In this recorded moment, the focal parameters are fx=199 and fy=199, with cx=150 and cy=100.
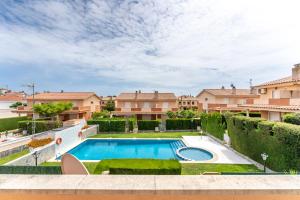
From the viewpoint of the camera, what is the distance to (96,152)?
20469 mm

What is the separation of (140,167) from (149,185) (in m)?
6.68

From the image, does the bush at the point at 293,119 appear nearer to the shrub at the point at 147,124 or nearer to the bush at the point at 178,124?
the bush at the point at 178,124

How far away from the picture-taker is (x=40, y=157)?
1477 cm

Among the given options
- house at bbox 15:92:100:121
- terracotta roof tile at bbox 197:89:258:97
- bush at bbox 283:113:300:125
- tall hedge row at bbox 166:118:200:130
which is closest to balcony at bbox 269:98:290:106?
bush at bbox 283:113:300:125

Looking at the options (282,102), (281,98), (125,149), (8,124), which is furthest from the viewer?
(8,124)

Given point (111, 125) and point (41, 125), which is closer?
point (41, 125)

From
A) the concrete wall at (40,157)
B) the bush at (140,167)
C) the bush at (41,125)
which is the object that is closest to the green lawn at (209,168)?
the bush at (140,167)

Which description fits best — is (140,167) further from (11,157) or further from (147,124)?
(147,124)

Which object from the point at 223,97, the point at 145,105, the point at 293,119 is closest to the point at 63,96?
the point at 145,105

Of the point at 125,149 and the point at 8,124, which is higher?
the point at 8,124

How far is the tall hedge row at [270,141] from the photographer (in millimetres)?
9676

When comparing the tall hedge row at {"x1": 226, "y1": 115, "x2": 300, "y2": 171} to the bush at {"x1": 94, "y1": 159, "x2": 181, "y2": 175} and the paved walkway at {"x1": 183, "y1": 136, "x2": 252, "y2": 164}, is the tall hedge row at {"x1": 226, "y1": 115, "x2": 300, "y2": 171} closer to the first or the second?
the paved walkway at {"x1": 183, "y1": 136, "x2": 252, "y2": 164}

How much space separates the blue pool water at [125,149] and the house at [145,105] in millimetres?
15604

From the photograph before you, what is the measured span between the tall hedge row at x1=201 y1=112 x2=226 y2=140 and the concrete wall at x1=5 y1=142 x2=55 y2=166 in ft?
54.9
